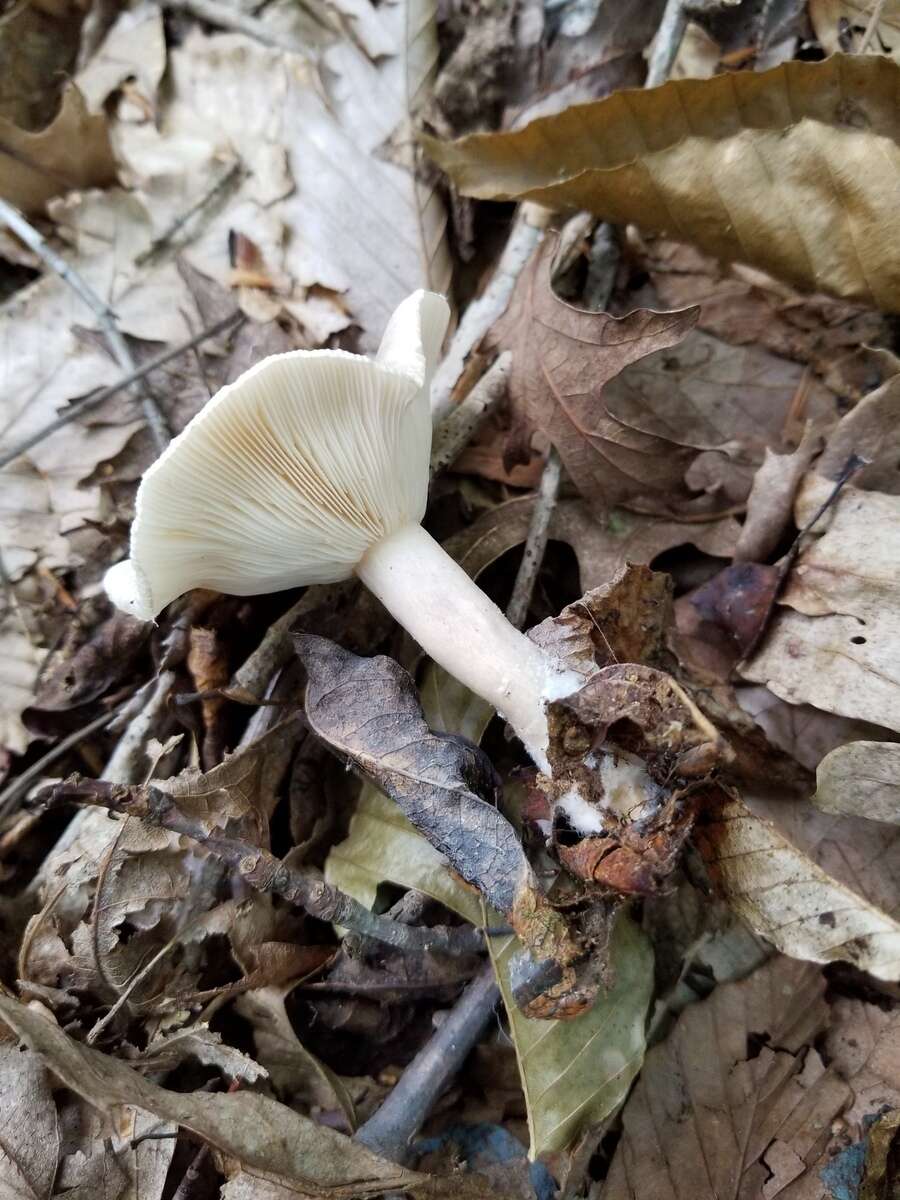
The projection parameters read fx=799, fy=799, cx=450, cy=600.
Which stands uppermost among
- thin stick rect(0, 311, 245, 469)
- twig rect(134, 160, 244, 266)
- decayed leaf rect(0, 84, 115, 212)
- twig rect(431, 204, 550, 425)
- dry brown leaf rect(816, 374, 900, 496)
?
decayed leaf rect(0, 84, 115, 212)

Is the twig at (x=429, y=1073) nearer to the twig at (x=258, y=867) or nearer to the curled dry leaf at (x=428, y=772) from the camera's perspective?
the twig at (x=258, y=867)

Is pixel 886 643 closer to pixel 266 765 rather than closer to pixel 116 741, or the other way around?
pixel 266 765

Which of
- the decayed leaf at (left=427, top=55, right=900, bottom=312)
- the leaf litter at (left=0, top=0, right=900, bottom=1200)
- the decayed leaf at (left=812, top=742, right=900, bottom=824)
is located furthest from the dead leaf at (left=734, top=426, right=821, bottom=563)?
the decayed leaf at (left=812, top=742, right=900, bottom=824)

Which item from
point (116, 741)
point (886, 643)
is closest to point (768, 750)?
point (886, 643)

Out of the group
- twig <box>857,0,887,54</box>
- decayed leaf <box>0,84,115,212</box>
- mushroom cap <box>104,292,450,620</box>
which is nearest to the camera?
mushroom cap <box>104,292,450,620</box>

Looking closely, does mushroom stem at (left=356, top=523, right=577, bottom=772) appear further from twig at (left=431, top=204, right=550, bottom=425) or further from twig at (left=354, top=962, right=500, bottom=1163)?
twig at (left=431, top=204, right=550, bottom=425)

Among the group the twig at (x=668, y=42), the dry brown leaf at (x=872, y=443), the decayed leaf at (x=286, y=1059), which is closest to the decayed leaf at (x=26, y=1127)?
the decayed leaf at (x=286, y=1059)
